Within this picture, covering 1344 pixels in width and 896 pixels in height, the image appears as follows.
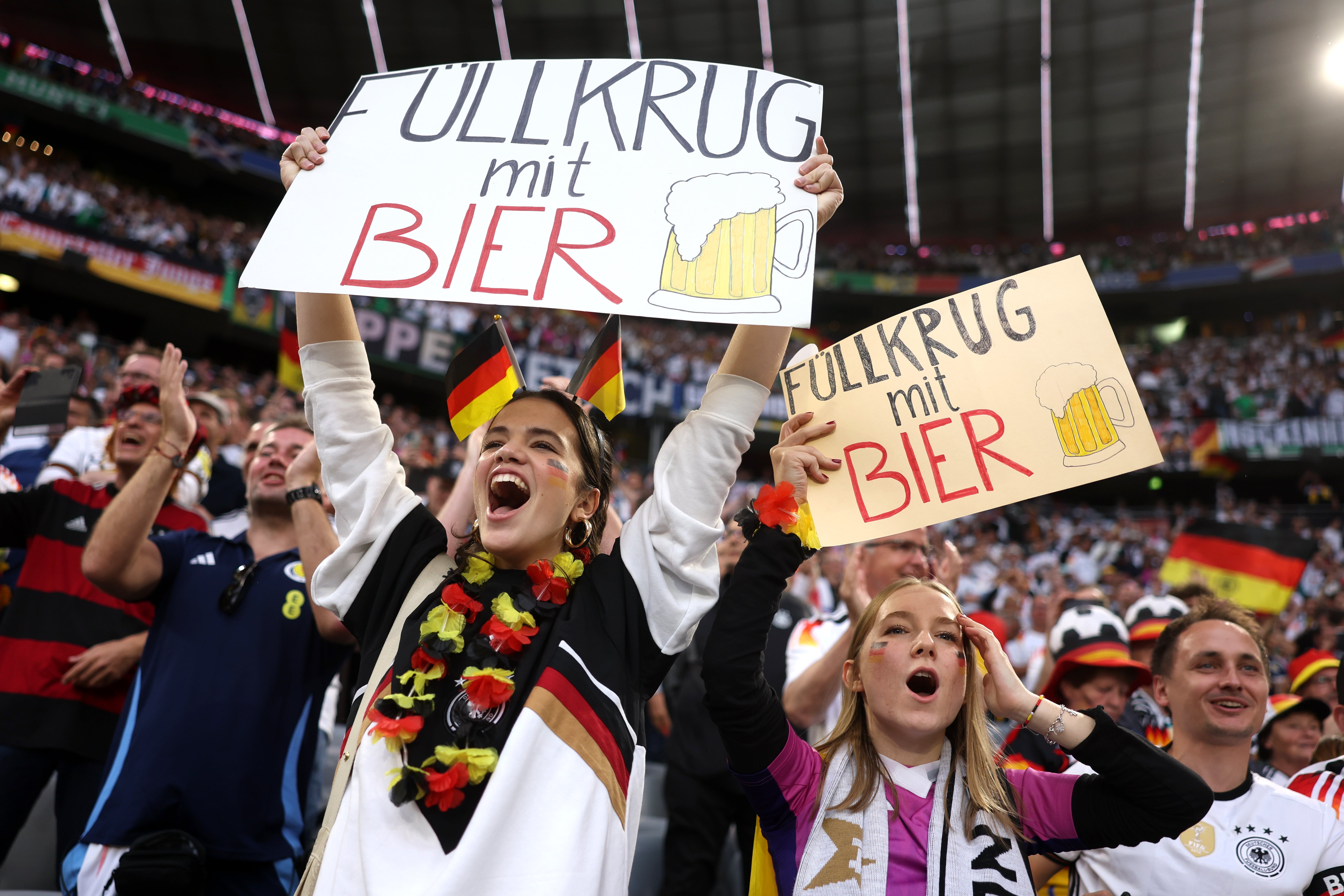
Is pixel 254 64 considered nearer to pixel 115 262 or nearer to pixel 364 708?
pixel 115 262

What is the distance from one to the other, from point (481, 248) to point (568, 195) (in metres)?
0.21

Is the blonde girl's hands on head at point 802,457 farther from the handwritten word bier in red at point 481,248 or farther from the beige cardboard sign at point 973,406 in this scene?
the handwritten word bier in red at point 481,248

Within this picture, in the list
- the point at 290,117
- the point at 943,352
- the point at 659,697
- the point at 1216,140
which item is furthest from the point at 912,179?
the point at 943,352

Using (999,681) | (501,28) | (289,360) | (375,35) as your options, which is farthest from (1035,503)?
(999,681)

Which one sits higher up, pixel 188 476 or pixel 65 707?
pixel 188 476

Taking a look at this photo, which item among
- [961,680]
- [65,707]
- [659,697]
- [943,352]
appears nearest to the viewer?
[961,680]

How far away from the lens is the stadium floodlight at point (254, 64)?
1997cm

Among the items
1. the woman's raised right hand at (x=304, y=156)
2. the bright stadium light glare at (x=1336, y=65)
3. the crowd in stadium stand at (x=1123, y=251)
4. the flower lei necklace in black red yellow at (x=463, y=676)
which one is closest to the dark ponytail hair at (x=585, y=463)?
the flower lei necklace in black red yellow at (x=463, y=676)

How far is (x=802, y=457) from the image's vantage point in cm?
200

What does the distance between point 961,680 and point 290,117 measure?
24289 millimetres

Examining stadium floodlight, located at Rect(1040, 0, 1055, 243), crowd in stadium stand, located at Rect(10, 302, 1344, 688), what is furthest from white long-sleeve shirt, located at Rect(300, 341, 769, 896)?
stadium floodlight, located at Rect(1040, 0, 1055, 243)

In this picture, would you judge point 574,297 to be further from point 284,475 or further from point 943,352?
point 284,475

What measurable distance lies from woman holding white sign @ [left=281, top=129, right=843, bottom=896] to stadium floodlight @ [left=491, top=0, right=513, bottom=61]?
60.5 ft

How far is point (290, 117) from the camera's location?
2272cm
